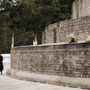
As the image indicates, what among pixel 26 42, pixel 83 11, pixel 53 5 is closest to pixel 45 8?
pixel 53 5

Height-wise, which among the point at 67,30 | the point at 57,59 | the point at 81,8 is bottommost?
the point at 57,59

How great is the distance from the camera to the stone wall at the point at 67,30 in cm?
2219

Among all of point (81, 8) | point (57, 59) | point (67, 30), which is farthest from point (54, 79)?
point (81, 8)

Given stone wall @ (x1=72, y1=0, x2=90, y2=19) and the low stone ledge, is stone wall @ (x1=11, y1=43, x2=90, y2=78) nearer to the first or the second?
the low stone ledge

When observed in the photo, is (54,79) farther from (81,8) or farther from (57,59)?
(81,8)

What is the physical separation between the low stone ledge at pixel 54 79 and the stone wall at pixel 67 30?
14.7 feet

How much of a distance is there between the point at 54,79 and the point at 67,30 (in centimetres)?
748

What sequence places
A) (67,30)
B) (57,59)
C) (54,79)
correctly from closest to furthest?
(54,79), (57,59), (67,30)

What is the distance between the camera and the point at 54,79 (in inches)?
693

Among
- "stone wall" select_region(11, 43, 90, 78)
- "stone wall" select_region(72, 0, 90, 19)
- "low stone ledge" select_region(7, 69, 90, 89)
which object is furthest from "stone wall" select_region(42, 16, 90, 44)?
"low stone ledge" select_region(7, 69, 90, 89)

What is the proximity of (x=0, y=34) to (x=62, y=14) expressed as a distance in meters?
11.5

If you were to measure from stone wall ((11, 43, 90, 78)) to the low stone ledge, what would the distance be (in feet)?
0.67

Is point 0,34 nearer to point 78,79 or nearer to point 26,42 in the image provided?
point 26,42

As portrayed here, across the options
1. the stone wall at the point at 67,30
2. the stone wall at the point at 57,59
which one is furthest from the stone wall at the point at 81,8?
the stone wall at the point at 57,59
